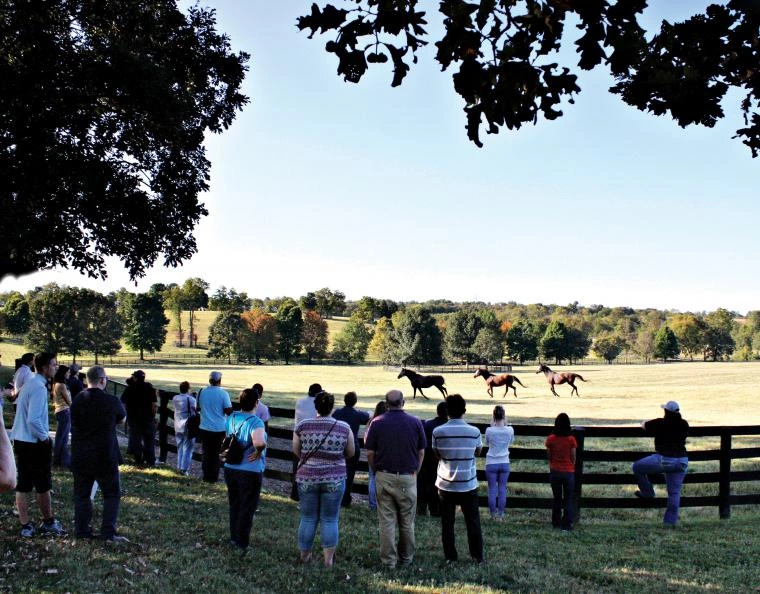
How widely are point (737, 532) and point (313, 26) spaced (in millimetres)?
9636

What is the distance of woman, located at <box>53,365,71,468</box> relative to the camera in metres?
11.1

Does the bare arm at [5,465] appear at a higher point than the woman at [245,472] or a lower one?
higher

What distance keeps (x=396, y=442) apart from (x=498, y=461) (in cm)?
339

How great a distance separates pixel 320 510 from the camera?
24.1 feet

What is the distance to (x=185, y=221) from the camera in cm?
1900

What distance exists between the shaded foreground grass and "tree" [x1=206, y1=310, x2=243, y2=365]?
320 ft

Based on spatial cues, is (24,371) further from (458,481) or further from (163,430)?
(458,481)

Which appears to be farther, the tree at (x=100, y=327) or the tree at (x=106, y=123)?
the tree at (x=100, y=327)

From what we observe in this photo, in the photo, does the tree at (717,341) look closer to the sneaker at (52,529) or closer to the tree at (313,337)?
the tree at (313,337)

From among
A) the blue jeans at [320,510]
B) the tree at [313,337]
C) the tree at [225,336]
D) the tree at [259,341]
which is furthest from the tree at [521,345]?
the blue jeans at [320,510]

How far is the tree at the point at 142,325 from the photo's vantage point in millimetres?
108875

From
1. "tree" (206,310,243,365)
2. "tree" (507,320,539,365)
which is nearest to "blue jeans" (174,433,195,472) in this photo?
"tree" (206,310,243,365)

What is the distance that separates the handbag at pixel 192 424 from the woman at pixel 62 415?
2.19 m

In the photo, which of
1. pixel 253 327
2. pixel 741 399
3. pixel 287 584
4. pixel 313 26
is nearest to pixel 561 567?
pixel 287 584
